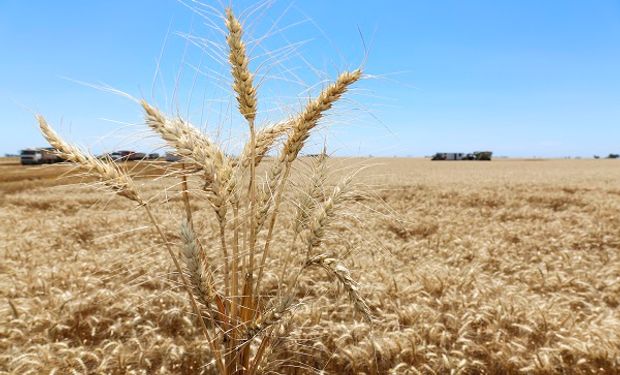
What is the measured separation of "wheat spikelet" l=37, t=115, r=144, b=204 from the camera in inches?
85.9

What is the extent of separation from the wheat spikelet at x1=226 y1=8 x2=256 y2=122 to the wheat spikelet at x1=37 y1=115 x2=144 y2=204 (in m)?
0.72

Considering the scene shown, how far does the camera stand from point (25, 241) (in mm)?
8133

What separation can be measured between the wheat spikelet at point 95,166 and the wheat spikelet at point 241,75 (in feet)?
2.35

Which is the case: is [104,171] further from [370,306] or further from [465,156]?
[465,156]

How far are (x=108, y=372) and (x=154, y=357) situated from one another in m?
0.38

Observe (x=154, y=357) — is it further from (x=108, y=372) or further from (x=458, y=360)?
(x=458, y=360)

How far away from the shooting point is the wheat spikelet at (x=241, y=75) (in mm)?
2229

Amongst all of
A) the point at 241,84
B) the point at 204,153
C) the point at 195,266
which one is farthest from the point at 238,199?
the point at 241,84

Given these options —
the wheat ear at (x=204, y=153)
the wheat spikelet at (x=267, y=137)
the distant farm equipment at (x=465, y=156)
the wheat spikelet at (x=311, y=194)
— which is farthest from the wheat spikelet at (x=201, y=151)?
the distant farm equipment at (x=465, y=156)

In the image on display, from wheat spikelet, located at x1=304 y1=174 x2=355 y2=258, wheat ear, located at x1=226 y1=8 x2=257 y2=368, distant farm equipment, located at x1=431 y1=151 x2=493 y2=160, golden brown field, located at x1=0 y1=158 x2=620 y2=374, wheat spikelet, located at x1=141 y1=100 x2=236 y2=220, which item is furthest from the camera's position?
distant farm equipment, located at x1=431 y1=151 x2=493 y2=160

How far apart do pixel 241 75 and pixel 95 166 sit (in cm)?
91

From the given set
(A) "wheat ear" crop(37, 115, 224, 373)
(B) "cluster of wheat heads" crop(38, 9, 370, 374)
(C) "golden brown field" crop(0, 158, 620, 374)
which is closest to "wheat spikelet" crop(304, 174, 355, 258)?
(B) "cluster of wheat heads" crop(38, 9, 370, 374)

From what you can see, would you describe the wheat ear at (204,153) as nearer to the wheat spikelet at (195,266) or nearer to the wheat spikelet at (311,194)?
the wheat spikelet at (195,266)

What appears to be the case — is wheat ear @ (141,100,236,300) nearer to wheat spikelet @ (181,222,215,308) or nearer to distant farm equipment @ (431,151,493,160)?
wheat spikelet @ (181,222,215,308)
